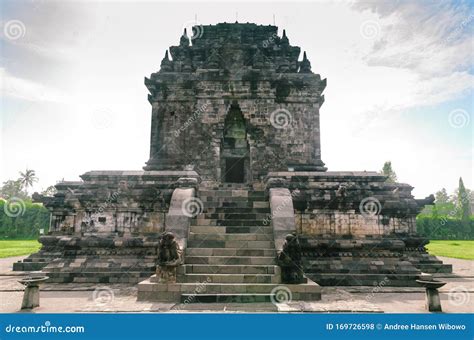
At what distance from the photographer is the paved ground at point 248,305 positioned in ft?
22.0

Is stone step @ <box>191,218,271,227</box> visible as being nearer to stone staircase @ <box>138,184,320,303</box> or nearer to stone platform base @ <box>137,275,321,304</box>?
stone staircase @ <box>138,184,320,303</box>

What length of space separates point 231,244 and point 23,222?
41.9 meters

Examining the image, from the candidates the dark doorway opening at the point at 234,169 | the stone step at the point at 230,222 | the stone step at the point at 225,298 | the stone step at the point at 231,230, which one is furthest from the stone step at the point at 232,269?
the dark doorway opening at the point at 234,169

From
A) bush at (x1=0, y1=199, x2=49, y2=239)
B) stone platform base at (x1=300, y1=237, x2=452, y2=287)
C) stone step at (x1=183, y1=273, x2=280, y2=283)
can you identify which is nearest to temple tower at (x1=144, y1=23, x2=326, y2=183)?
stone platform base at (x1=300, y1=237, x2=452, y2=287)

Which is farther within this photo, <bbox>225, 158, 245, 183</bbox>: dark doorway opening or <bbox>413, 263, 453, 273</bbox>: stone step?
<bbox>225, 158, 245, 183</bbox>: dark doorway opening

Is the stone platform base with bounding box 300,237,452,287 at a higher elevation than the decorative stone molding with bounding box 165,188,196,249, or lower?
lower

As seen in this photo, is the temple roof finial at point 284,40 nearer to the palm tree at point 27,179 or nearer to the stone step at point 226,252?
the stone step at point 226,252

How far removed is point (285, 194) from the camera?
10.8 m

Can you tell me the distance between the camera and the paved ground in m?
6.70

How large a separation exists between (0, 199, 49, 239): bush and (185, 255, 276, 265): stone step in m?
38.0

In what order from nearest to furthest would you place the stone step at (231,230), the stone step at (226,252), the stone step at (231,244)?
the stone step at (226,252)
the stone step at (231,244)
the stone step at (231,230)

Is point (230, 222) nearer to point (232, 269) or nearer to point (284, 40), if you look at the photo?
point (232, 269)

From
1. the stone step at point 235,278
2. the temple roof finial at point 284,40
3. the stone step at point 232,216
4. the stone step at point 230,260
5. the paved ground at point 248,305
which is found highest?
the temple roof finial at point 284,40

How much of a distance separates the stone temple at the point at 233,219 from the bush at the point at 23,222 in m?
32.0
